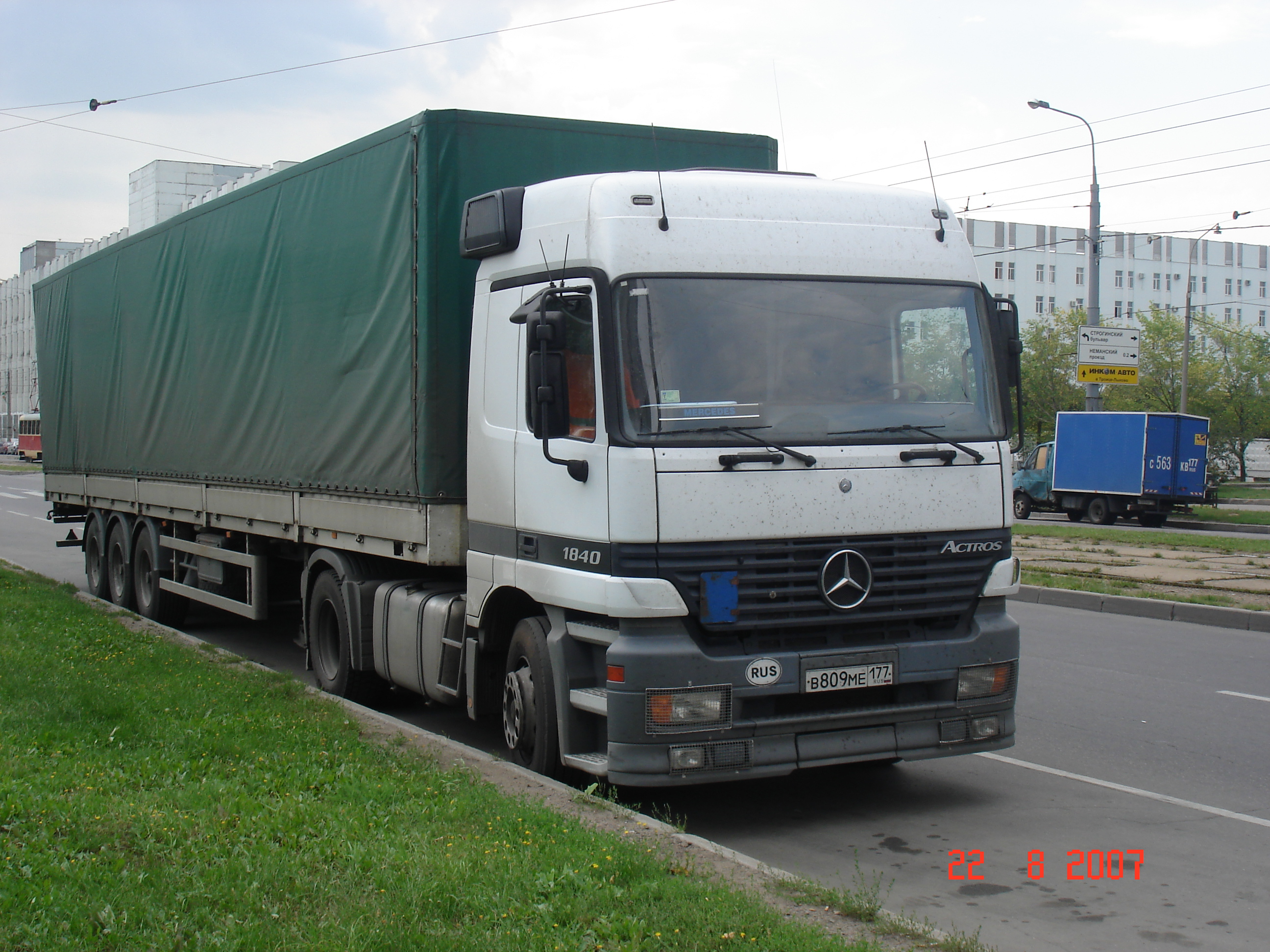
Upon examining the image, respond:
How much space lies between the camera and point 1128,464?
2967 cm

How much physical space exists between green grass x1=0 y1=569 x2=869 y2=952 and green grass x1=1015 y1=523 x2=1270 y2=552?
1713cm

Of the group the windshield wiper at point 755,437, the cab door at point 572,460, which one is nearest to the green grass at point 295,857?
the cab door at point 572,460

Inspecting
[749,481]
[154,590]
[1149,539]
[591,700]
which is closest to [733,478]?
[749,481]

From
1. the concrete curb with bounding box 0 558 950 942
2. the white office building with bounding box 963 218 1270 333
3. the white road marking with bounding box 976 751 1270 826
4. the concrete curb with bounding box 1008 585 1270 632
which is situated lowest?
the concrete curb with bounding box 1008 585 1270 632

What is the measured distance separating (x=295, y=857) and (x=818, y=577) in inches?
98.4

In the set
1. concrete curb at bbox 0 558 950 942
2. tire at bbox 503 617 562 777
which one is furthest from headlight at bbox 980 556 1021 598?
tire at bbox 503 617 562 777

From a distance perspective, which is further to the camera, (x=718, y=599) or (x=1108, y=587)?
(x=1108, y=587)

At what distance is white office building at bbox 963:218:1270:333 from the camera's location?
280 ft

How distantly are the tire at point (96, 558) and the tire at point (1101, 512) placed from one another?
2304cm

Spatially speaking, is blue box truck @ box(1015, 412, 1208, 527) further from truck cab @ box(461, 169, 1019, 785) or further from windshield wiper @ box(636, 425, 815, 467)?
windshield wiper @ box(636, 425, 815, 467)

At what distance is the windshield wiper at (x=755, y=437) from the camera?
18.0ft

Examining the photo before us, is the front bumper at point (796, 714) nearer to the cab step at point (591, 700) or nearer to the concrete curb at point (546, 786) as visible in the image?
the cab step at point (591, 700)

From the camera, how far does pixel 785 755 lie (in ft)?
18.2
